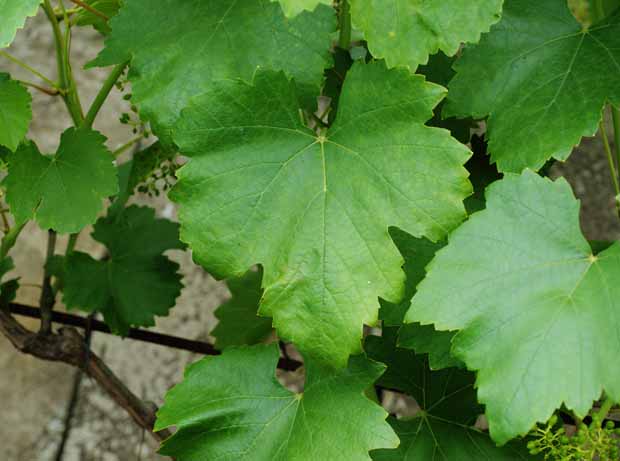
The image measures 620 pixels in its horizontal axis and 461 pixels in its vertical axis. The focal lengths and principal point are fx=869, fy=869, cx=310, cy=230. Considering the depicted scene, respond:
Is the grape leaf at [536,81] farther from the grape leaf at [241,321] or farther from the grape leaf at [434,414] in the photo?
the grape leaf at [241,321]

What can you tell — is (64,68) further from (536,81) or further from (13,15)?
(536,81)

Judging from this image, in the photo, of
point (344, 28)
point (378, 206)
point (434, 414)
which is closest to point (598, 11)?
point (344, 28)

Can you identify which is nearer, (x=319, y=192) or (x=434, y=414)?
(x=319, y=192)

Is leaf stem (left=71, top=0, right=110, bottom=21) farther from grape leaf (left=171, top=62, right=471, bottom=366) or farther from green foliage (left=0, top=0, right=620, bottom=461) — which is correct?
grape leaf (left=171, top=62, right=471, bottom=366)

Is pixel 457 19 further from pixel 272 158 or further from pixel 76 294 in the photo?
pixel 76 294

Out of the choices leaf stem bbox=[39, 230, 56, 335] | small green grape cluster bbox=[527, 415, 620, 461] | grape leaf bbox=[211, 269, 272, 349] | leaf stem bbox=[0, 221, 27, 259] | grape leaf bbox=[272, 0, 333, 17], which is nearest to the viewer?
grape leaf bbox=[272, 0, 333, 17]

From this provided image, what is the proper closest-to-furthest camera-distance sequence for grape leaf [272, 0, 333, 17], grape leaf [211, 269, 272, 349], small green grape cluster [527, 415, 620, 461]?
1. grape leaf [272, 0, 333, 17]
2. small green grape cluster [527, 415, 620, 461]
3. grape leaf [211, 269, 272, 349]

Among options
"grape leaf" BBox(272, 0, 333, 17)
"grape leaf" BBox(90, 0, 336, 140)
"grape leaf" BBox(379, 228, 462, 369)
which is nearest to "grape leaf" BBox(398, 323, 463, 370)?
"grape leaf" BBox(379, 228, 462, 369)
